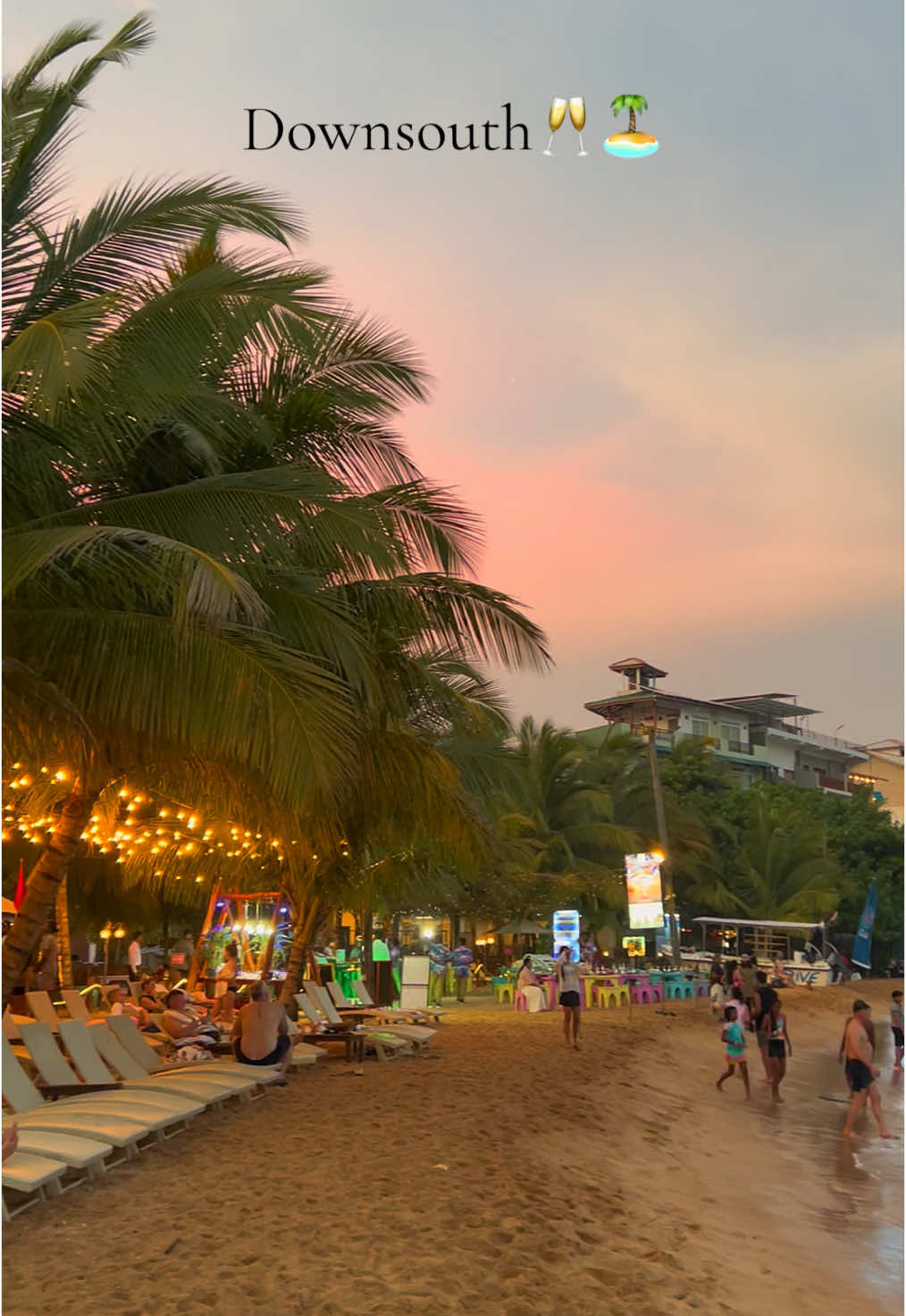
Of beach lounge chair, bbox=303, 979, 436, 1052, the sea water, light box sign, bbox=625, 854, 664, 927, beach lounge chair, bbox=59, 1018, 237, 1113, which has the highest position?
the sea water

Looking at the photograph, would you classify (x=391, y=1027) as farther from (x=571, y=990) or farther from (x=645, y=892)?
(x=645, y=892)

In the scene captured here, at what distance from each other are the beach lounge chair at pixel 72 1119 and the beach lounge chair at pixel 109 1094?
10cm

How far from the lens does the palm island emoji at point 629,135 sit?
6.48 m

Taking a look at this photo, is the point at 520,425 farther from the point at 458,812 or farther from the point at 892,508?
the point at 892,508

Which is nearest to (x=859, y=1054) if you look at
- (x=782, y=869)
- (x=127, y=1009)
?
(x=127, y=1009)

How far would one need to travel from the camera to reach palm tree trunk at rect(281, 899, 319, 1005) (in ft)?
53.6

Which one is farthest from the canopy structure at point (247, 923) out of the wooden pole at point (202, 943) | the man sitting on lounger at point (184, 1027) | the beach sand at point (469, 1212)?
the beach sand at point (469, 1212)

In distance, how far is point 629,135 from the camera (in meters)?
6.52

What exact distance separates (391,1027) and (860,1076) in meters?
5.76

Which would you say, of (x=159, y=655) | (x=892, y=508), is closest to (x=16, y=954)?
(x=159, y=655)

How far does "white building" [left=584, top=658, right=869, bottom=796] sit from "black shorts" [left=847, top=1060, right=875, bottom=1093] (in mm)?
49113

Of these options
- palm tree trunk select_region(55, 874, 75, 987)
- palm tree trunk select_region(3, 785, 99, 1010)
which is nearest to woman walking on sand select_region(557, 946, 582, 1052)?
palm tree trunk select_region(55, 874, 75, 987)

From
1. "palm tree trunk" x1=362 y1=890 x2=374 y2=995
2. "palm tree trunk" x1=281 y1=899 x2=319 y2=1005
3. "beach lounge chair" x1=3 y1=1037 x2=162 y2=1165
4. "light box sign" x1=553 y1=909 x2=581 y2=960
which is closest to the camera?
"beach lounge chair" x1=3 y1=1037 x2=162 y2=1165

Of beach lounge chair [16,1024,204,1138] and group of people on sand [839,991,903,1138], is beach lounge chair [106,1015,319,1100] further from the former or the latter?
group of people on sand [839,991,903,1138]
